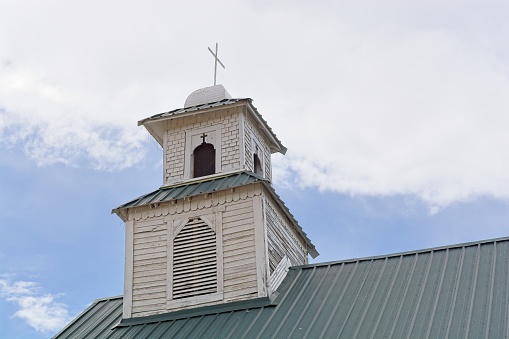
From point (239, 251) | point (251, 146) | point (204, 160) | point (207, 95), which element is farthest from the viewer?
point (207, 95)

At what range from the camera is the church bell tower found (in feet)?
71.6

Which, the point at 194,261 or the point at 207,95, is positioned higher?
the point at 207,95

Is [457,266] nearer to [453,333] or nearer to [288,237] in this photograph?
[453,333]

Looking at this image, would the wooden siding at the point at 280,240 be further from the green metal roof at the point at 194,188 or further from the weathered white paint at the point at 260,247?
the green metal roof at the point at 194,188

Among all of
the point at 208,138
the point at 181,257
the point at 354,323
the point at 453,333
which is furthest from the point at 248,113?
the point at 453,333

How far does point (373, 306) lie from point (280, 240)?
16.1 feet

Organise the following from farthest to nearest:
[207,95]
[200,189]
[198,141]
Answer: [207,95]
[198,141]
[200,189]

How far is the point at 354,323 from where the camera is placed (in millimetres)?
18609

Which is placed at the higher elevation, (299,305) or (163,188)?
(163,188)

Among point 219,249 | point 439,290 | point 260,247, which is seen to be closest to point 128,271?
point 219,249

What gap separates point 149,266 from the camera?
2278 cm

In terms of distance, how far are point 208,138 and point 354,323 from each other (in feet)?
29.4

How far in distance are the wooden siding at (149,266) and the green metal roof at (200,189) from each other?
0.65 m

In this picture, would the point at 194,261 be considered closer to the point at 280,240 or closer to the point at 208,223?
the point at 208,223
